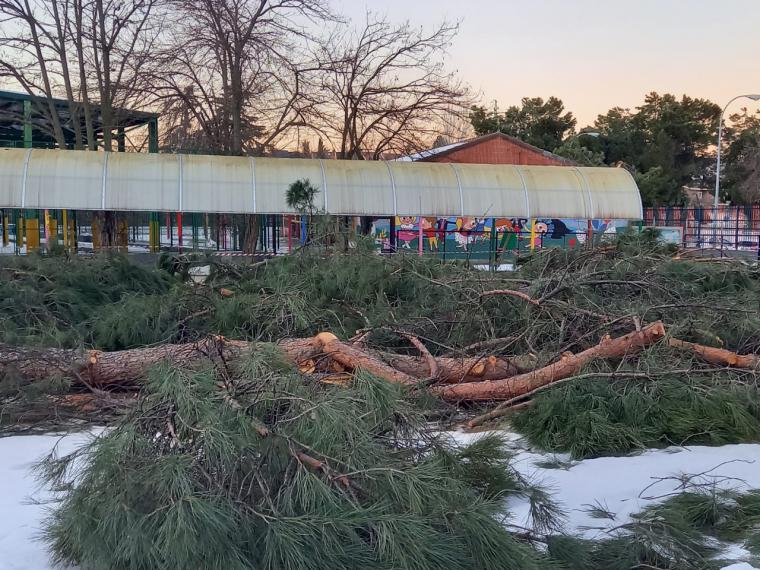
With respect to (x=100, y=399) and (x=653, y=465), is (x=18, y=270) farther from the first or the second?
(x=653, y=465)

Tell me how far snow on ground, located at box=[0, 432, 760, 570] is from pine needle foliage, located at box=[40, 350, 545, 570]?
0.62 meters

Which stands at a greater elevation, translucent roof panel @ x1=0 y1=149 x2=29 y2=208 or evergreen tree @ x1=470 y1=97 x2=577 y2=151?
evergreen tree @ x1=470 y1=97 x2=577 y2=151

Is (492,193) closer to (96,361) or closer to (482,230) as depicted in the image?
(482,230)

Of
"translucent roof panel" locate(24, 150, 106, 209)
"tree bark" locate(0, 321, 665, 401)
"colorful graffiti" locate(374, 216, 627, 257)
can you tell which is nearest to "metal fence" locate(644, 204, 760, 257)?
"colorful graffiti" locate(374, 216, 627, 257)

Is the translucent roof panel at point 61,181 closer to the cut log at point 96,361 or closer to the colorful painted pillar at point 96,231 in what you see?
the colorful painted pillar at point 96,231

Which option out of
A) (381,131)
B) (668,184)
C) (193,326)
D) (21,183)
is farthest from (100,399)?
(668,184)

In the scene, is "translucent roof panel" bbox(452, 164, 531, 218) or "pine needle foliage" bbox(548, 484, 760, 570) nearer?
"pine needle foliage" bbox(548, 484, 760, 570)

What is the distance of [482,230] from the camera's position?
22.5 m

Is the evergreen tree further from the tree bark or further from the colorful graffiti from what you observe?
the tree bark

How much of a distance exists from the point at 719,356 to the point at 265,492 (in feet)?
15.5

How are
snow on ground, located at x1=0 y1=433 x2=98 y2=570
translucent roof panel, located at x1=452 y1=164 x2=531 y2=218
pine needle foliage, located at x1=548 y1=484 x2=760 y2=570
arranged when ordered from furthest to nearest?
translucent roof panel, located at x1=452 y1=164 x2=531 y2=218 → snow on ground, located at x1=0 y1=433 x2=98 y2=570 → pine needle foliage, located at x1=548 y1=484 x2=760 y2=570

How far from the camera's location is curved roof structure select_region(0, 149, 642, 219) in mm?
18734

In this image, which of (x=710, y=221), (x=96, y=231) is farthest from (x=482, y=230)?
(x=96, y=231)

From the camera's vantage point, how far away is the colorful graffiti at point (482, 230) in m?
21.7
